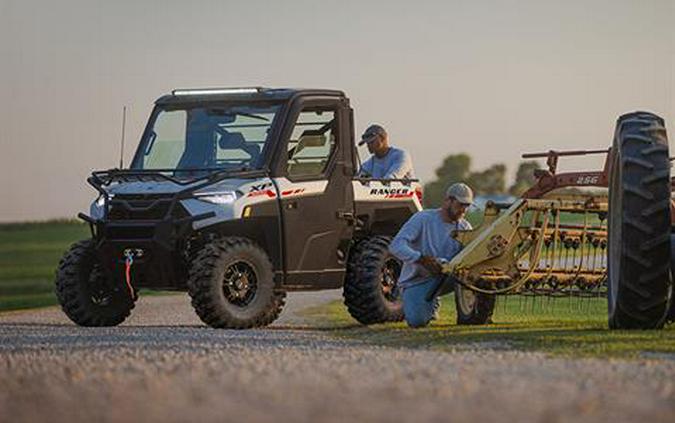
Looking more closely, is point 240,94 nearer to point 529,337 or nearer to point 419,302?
point 419,302

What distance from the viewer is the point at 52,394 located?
1241cm

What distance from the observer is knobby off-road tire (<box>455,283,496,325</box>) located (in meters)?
22.8

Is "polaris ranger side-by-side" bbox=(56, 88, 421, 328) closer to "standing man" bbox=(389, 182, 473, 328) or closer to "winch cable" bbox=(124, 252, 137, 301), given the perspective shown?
"winch cable" bbox=(124, 252, 137, 301)

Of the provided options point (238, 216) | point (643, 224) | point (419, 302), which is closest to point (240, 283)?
point (238, 216)

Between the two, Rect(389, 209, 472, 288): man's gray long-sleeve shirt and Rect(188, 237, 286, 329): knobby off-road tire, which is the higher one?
Rect(389, 209, 472, 288): man's gray long-sleeve shirt

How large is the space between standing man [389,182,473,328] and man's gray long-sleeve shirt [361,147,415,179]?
8.93 feet

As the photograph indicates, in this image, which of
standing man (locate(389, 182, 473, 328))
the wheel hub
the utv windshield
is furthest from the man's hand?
the utv windshield

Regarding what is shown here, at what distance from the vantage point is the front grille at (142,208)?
22609 mm

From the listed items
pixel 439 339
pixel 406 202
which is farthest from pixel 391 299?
pixel 439 339

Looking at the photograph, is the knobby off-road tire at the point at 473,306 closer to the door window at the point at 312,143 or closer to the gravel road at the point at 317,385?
the door window at the point at 312,143

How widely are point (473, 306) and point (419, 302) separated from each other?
0.88 m

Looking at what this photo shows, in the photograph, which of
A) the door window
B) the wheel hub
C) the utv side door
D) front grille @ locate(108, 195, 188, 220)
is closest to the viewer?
the wheel hub

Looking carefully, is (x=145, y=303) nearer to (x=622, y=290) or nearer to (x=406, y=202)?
(x=406, y=202)

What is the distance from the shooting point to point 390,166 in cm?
2530
